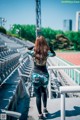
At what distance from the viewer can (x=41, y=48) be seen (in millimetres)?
4375

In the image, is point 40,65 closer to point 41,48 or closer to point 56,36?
point 41,48

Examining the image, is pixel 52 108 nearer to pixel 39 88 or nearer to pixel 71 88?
pixel 39 88

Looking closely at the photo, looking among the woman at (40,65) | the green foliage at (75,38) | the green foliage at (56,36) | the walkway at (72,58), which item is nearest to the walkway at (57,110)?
the woman at (40,65)

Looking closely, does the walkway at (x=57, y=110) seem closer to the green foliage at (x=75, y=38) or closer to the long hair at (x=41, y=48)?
the long hair at (x=41, y=48)

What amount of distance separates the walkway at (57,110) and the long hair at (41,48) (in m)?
1.00

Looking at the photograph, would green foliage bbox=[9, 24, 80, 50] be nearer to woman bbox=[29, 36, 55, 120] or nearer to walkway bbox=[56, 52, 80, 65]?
walkway bbox=[56, 52, 80, 65]

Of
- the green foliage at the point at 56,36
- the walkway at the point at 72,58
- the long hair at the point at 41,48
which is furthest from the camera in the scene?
the green foliage at the point at 56,36

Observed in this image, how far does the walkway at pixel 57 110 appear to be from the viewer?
185 inches

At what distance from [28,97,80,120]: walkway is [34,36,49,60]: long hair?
995 mm

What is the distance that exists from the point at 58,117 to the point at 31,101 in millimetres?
1204

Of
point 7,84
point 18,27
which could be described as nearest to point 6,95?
point 7,84

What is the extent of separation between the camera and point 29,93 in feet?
22.4

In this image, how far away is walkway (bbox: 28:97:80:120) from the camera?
4.71 m

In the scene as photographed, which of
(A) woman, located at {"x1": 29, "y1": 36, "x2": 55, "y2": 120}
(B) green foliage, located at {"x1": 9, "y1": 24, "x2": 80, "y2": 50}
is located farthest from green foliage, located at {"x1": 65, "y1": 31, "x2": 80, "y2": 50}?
(A) woman, located at {"x1": 29, "y1": 36, "x2": 55, "y2": 120}
